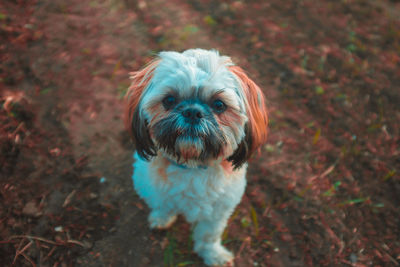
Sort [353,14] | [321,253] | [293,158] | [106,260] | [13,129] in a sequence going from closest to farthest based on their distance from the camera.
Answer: [106,260] → [321,253] → [13,129] → [293,158] → [353,14]

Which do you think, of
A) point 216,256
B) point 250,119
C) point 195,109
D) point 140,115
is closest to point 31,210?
point 140,115

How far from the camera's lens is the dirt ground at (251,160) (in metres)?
2.79

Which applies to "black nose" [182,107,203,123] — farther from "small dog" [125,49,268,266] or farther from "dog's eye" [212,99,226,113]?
"dog's eye" [212,99,226,113]

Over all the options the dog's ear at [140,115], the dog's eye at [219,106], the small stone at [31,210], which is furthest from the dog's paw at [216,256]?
the small stone at [31,210]

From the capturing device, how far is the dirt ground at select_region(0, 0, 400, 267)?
2.79m

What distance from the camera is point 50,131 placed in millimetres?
3348

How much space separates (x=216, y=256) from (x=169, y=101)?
1578 millimetres

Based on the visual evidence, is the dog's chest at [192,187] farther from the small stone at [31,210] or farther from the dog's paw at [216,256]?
the small stone at [31,210]

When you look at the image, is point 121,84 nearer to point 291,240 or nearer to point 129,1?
point 129,1

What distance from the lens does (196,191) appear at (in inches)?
84.2

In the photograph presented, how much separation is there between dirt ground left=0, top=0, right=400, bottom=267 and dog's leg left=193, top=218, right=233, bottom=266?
10 cm

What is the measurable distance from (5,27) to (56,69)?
3.67 feet

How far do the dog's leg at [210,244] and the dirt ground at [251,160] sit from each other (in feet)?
0.34

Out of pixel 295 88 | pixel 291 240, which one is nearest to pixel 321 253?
pixel 291 240
